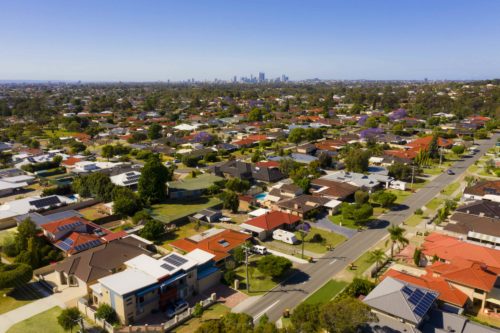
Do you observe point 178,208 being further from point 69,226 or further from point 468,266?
point 468,266

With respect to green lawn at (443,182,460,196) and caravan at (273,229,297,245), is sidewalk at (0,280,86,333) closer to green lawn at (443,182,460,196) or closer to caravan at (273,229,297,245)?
caravan at (273,229,297,245)

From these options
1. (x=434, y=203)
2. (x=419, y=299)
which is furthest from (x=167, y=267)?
(x=434, y=203)

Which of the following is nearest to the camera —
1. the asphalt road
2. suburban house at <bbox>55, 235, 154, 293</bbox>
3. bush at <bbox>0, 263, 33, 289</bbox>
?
the asphalt road

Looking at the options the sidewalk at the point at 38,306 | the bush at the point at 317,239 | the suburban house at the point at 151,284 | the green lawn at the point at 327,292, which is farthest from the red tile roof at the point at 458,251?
the sidewalk at the point at 38,306

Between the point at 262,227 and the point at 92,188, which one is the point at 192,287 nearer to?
the point at 262,227

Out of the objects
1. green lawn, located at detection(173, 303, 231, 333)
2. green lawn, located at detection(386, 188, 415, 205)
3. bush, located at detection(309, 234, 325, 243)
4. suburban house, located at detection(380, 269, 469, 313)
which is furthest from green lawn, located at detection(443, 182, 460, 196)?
green lawn, located at detection(173, 303, 231, 333)
